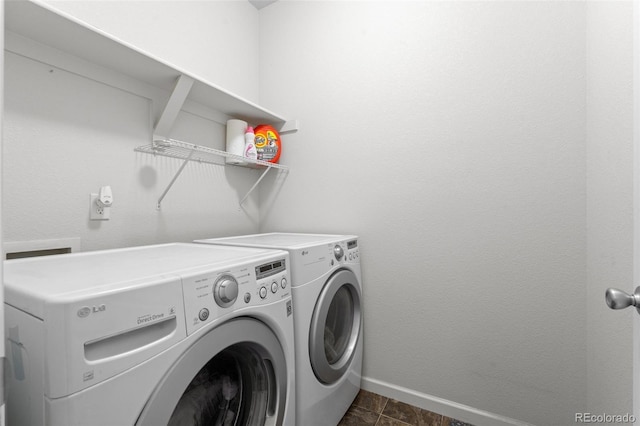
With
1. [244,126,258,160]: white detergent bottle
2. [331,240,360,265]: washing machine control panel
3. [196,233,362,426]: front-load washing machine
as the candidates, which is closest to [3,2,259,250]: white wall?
[244,126,258,160]: white detergent bottle

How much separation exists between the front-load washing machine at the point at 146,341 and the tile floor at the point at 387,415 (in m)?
0.67

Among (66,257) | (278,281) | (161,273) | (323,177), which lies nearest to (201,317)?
(161,273)

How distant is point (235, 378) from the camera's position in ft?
3.09

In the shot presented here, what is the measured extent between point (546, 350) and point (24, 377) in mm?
1805

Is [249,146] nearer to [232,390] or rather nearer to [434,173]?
[434,173]

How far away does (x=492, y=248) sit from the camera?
1.42 meters

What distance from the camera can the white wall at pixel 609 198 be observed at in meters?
0.80

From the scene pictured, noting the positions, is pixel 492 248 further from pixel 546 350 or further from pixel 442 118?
pixel 442 118

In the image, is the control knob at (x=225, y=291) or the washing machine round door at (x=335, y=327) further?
the washing machine round door at (x=335, y=327)

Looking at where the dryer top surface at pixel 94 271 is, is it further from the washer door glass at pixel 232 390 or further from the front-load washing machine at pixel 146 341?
the washer door glass at pixel 232 390

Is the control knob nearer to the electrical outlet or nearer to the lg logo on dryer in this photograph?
the lg logo on dryer

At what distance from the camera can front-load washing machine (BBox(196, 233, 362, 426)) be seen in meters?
1.13

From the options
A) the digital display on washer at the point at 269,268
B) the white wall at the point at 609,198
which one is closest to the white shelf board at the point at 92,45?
the digital display on washer at the point at 269,268

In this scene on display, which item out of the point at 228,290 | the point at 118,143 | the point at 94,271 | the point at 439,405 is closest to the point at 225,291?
the point at 228,290
